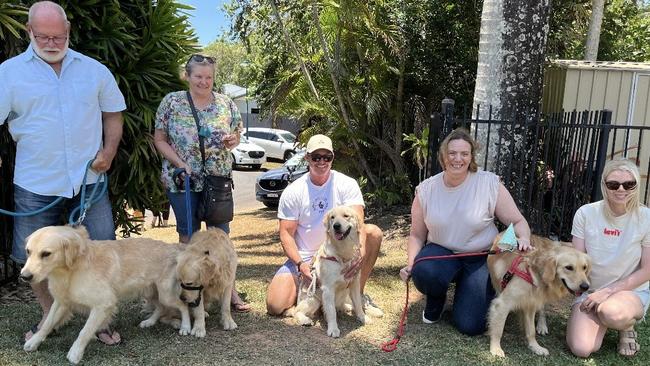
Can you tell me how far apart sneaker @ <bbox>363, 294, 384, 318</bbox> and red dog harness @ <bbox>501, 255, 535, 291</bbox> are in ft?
3.69

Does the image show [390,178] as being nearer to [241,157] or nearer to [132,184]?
[132,184]

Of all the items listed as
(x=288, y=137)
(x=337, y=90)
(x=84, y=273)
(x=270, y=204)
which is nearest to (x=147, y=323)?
(x=84, y=273)

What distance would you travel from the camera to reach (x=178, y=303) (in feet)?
13.2

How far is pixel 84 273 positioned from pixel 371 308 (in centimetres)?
237

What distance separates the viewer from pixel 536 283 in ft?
12.4

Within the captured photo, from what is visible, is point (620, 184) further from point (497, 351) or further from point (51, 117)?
point (51, 117)

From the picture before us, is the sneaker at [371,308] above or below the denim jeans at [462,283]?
below

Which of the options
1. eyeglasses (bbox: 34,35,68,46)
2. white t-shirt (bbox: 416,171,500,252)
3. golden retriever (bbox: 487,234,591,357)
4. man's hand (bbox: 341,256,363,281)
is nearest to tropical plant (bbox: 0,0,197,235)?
eyeglasses (bbox: 34,35,68,46)

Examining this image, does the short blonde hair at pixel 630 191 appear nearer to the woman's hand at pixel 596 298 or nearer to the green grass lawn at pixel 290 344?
the woman's hand at pixel 596 298

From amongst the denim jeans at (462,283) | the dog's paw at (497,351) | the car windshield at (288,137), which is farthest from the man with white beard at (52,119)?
the car windshield at (288,137)

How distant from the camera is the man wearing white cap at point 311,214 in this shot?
14.6 ft

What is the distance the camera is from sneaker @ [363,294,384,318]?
4625mm

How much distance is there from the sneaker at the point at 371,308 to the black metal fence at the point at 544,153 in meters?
1.47

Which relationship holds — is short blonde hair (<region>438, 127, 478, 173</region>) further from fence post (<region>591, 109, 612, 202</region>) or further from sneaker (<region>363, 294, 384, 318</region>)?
fence post (<region>591, 109, 612, 202</region>)
